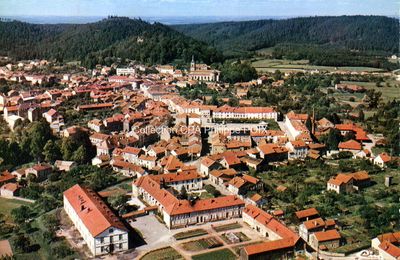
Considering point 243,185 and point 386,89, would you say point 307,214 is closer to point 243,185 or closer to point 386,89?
point 243,185

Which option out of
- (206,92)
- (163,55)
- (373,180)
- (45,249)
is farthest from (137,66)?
(45,249)

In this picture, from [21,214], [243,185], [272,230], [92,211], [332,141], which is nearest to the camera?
[272,230]

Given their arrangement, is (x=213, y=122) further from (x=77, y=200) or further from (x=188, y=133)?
(x=77, y=200)

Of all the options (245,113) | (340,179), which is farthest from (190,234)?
(245,113)

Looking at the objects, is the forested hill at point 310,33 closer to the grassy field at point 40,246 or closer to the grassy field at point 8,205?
the grassy field at point 8,205

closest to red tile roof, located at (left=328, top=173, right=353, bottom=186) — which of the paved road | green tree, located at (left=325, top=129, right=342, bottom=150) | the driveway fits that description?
the paved road

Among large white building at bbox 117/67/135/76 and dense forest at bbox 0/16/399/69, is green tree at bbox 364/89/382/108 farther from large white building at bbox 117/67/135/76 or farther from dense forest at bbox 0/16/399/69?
large white building at bbox 117/67/135/76
